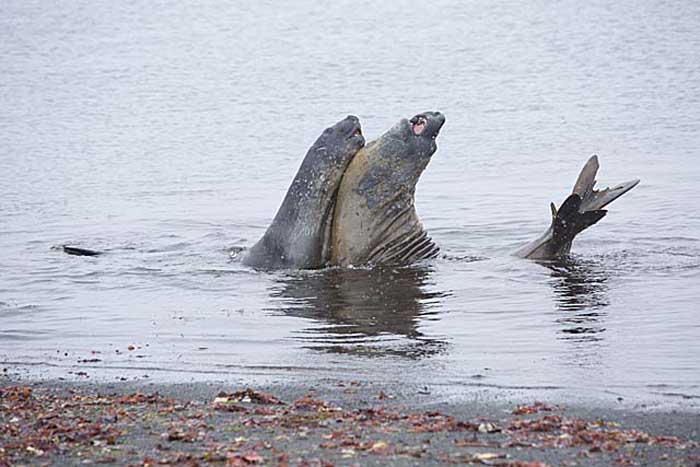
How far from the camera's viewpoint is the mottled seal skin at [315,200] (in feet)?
31.7

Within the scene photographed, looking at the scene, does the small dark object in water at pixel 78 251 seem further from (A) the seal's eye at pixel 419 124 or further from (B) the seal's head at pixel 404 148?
(A) the seal's eye at pixel 419 124

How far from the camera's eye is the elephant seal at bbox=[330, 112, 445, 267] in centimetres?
973

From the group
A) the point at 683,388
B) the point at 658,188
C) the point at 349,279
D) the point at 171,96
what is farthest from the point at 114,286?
the point at 171,96

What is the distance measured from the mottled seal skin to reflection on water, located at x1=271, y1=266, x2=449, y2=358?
170 mm

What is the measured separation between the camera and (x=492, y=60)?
1224 inches

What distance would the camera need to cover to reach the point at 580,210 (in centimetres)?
988

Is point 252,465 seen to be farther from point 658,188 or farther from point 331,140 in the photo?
point 658,188

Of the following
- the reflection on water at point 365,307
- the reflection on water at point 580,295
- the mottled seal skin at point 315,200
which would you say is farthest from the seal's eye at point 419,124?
the reflection on water at point 580,295

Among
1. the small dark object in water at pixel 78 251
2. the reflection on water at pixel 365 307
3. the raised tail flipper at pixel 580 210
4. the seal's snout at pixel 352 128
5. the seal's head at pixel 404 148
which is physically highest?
the seal's snout at pixel 352 128

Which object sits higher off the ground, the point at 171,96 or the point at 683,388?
the point at 171,96

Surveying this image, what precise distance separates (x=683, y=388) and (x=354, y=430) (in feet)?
5.86

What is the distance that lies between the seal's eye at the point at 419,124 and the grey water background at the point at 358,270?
1029 millimetres

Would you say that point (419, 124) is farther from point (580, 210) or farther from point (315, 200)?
point (580, 210)

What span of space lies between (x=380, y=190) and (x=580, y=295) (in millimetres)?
1606
